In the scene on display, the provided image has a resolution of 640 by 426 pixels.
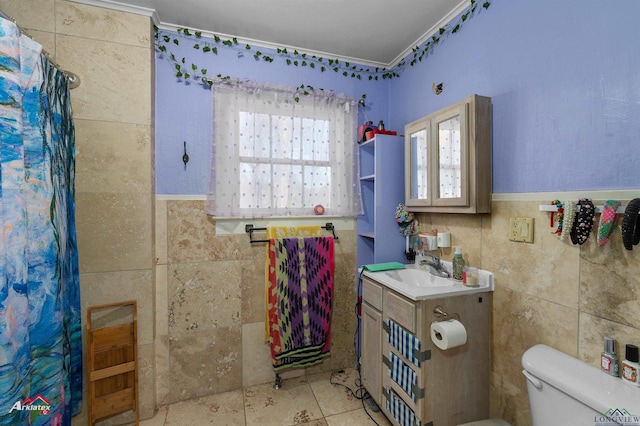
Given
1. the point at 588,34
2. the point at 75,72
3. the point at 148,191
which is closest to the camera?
the point at 588,34

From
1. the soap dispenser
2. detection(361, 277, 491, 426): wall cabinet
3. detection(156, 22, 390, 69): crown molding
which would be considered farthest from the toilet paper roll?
detection(156, 22, 390, 69): crown molding

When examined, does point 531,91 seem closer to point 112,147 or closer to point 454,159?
point 454,159

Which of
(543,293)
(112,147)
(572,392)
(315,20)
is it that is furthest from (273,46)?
(572,392)

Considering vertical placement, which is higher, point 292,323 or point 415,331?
point 415,331

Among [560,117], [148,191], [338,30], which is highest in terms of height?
[338,30]

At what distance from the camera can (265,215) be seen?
206cm

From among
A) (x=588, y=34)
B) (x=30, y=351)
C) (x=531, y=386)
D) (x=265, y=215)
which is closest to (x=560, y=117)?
(x=588, y=34)

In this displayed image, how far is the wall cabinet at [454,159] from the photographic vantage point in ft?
4.92

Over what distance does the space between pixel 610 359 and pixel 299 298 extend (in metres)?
1.61

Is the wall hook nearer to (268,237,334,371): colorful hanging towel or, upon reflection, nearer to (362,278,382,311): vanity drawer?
(268,237,334,371): colorful hanging towel

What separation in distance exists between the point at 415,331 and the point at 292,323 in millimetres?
951

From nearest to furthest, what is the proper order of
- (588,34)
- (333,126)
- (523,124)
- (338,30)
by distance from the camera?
(588,34), (523,124), (338,30), (333,126)

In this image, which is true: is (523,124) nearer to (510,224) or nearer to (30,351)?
(510,224)

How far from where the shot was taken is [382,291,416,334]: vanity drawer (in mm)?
1423
